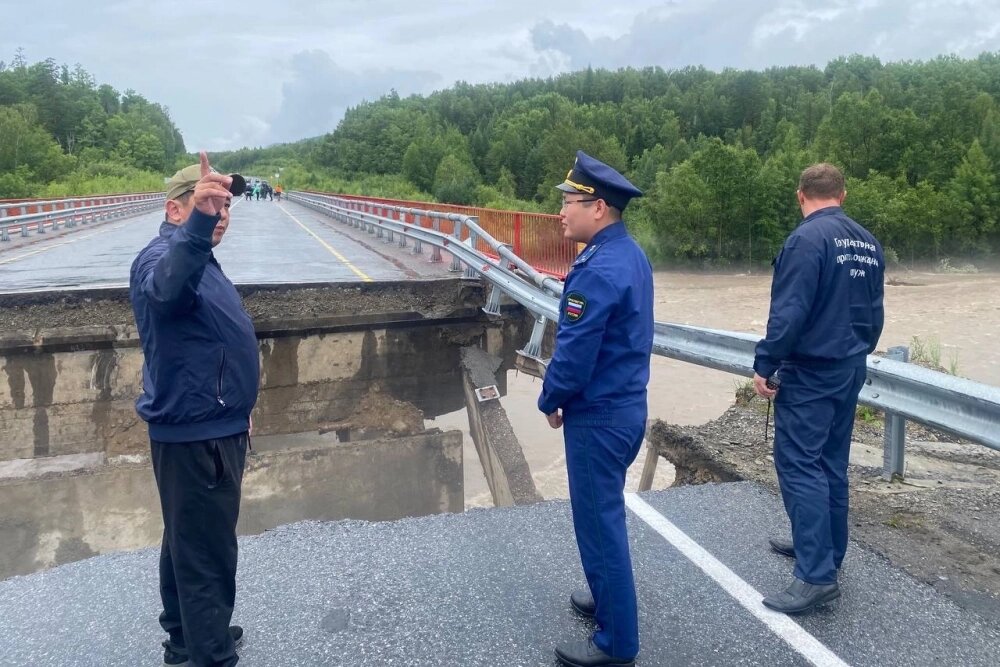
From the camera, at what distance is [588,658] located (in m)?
2.94

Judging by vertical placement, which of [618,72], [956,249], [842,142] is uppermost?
[618,72]

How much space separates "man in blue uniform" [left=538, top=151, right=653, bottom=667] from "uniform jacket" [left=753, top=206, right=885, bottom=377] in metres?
0.76

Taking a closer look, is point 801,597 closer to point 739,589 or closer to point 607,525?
point 739,589

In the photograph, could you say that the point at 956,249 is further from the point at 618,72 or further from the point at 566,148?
the point at 618,72

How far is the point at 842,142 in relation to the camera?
5950 centimetres

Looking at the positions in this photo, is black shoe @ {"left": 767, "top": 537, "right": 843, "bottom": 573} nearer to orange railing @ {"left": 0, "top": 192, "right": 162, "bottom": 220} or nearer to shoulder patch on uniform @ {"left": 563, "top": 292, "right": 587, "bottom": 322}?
shoulder patch on uniform @ {"left": 563, "top": 292, "right": 587, "bottom": 322}

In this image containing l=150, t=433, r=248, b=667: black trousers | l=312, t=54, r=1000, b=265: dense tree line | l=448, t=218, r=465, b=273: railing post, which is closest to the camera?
l=150, t=433, r=248, b=667: black trousers

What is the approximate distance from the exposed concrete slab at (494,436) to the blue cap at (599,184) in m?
4.82

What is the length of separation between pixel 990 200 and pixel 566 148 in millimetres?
43183

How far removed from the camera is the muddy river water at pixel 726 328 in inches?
571

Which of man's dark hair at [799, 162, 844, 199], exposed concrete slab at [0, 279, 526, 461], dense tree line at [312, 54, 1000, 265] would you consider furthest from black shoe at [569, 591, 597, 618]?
dense tree line at [312, 54, 1000, 265]

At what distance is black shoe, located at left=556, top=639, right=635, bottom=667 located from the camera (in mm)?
2938

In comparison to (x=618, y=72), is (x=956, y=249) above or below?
below

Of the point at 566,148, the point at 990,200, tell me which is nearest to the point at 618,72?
the point at 566,148
